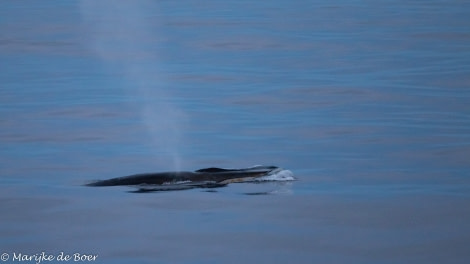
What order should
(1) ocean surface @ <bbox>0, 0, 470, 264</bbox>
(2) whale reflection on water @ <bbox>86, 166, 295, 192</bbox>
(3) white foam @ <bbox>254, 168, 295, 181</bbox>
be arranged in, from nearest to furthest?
(1) ocean surface @ <bbox>0, 0, 470, 264</bbox>
(2) whale reflection on water @ <bbox>86, 166, 295, 192</bbox>
(3) white foam @ <bbox>254, 168, 295, 181</bbox>

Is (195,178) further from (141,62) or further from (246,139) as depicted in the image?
(141,62)

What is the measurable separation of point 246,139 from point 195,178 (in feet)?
17.6

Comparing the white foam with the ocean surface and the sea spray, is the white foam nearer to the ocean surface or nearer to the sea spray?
the ocean surface

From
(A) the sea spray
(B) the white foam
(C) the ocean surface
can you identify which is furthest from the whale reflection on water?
(A) the sea spray

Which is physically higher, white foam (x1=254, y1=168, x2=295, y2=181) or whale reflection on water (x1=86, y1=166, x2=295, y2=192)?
white foam (x1=254, y1=168, x2=295, y2=181)

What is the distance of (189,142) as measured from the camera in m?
19.0

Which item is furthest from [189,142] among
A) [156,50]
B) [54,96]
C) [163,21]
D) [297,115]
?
[163,21]

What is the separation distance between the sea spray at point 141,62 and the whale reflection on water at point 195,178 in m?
2.16

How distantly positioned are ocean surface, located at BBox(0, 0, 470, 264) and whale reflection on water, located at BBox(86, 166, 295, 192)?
13 centimetres

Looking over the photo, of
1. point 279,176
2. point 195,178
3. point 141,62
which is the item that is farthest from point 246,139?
point 141,62

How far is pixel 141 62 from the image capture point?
36.6m

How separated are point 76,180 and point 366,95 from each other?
10856 millimetres

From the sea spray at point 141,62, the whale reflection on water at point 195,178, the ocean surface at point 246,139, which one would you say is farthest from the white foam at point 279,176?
the sea spray at point 141,62

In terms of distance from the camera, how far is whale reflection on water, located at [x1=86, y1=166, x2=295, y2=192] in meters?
13.5
